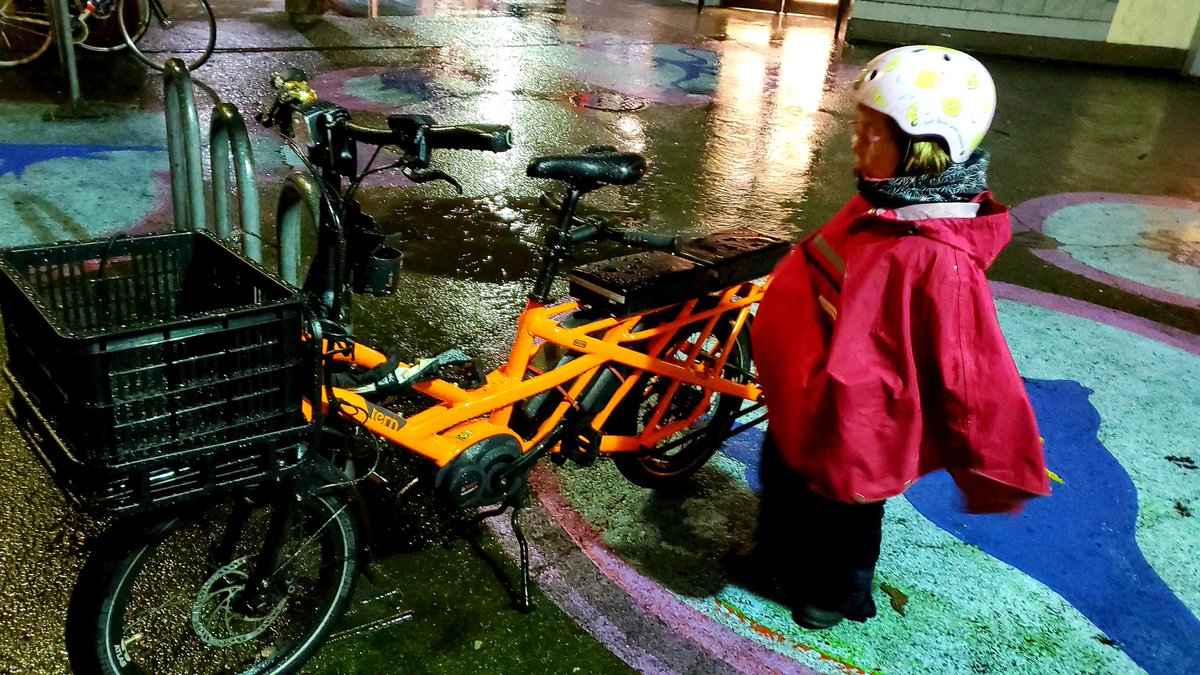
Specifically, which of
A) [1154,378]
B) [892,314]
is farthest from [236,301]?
[1154,378]

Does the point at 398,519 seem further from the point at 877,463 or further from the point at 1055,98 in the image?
the point at 1055,98

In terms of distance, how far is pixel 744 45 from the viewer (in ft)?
46.2

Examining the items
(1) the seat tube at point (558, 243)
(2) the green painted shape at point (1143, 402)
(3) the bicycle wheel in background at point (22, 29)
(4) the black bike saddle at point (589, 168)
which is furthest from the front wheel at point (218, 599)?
(3) the bicycle wheel in background at point (22, 29)

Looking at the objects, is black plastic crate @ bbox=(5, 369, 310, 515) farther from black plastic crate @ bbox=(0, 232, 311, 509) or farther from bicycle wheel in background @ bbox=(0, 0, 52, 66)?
bicycle wheel in background @ bbox=(0, 0, 52, 66)

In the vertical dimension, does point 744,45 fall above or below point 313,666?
above

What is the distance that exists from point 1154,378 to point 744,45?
34.4ft

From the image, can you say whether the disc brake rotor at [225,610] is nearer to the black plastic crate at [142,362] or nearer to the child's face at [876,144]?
the black plastic crate at [142,362]

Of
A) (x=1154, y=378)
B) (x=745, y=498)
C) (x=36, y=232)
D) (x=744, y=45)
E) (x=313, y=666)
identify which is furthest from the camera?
(x=744, y=45)

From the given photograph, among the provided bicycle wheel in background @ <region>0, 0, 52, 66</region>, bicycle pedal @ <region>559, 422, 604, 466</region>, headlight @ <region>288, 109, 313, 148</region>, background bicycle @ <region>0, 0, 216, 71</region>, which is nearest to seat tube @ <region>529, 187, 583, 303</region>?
bicycle pedal @ <region>559, 422, 604, 466</region>

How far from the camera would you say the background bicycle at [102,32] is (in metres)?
8.60

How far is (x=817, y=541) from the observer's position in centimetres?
293

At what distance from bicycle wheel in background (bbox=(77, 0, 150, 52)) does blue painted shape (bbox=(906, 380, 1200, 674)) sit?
356 inches

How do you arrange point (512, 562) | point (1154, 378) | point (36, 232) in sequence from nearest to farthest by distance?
point (512, 562)
point (1154, 378)
point (36, 232)

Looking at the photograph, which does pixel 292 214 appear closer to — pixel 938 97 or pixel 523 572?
pixel 523 572
